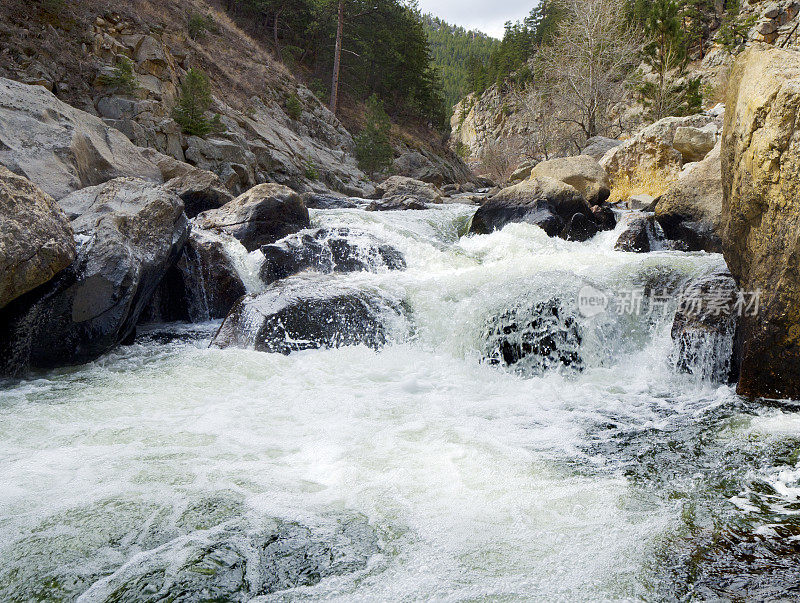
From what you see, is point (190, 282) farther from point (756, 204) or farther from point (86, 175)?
point (756, 204)

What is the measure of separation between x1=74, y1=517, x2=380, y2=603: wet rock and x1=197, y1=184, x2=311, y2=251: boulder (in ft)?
25.2

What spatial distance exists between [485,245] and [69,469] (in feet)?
29.1

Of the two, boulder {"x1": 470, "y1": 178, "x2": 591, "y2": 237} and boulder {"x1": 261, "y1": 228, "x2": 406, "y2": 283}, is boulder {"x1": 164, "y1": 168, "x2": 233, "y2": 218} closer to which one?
boulder {"x1": 261, "y1": 228, "x2": 406, "y2": 283}

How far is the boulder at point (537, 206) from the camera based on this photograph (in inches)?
436

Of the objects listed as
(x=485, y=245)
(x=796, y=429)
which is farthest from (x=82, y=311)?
(x=485, y=245)

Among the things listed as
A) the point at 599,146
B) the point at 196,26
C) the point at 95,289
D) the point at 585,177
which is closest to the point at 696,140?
the point at 585,177

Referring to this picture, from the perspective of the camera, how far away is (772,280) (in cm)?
424

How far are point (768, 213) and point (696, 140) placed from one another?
1043 cm

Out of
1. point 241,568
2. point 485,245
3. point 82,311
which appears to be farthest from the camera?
point 485,245

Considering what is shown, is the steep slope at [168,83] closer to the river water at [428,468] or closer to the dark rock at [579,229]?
the dark rock at [579,229]

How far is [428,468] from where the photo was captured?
10.9 ft

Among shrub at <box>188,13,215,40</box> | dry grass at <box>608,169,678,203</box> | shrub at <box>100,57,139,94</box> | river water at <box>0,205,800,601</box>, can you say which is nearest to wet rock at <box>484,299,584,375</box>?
river water at <box>0,205,800,601</box>

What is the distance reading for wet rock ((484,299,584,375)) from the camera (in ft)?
18.4

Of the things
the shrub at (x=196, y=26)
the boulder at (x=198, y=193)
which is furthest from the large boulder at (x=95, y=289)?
the shrub at (x=196, y=26)
